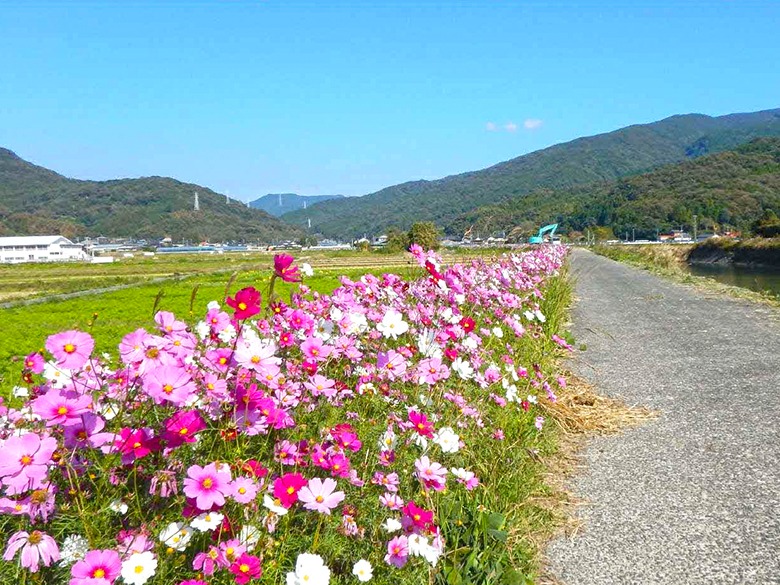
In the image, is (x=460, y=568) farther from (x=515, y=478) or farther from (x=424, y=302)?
(x=424, y=302)

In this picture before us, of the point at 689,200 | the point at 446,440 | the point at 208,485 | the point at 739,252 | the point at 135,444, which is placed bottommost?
the point at 739,252

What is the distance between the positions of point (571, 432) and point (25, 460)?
365 cm

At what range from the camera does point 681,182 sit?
126 metres

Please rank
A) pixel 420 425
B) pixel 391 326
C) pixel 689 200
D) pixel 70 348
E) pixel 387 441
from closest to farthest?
pixel 70 348 → pixel 420 425 → pixel 387 441 → pixel 391 326 → pixel 689 200

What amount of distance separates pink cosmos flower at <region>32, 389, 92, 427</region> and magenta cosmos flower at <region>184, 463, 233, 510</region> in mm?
281

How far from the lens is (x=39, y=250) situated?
102562 millimetres

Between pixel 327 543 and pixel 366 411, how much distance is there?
850mm

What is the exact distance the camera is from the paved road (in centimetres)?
261

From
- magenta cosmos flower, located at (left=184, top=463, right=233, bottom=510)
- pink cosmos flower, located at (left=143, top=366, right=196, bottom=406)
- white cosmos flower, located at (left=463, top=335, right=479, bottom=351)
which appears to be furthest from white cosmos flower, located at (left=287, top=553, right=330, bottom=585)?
white cosmos flower, located at (left=463, top=335, right=479, bottom=351)

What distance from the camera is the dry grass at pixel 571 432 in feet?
9.66

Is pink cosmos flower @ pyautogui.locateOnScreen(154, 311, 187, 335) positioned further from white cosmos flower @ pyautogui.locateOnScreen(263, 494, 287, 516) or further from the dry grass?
the dry grass

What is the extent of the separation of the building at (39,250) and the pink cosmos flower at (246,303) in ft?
355

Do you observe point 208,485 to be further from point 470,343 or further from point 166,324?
point 470,343

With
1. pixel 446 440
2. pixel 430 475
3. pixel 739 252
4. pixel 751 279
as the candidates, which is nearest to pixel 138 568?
pixel 430 475
